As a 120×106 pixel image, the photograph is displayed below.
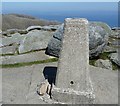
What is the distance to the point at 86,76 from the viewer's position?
9.20m

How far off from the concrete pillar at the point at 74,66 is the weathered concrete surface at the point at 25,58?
4.12m

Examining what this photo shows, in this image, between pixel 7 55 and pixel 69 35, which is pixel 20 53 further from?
pixel 69 35

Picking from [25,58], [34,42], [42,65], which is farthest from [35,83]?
[34,42]

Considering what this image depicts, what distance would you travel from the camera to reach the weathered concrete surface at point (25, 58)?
43.0ft

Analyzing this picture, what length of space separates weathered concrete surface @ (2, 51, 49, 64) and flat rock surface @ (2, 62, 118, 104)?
75 cm

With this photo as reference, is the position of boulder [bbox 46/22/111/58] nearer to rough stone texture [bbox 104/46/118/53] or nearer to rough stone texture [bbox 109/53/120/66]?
rough stone texture [bbox 109/53/120/66]

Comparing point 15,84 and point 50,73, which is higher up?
point 50,73

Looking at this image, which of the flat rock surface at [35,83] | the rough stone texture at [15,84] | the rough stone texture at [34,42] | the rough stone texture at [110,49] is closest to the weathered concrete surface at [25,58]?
the rough stone texture at [34,42]

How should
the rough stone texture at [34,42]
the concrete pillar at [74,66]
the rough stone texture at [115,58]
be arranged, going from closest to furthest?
the concrete pillar at [74,66] < the rough stone texture at [115,58] < the rough stone texture at [34,42]

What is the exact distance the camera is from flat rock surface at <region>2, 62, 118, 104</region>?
957cm

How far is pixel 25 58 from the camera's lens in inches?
526

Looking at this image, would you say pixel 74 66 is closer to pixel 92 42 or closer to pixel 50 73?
pixel 50 73

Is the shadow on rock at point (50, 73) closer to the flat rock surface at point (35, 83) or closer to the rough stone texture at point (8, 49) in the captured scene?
the flat rock surface at point (35, 83)

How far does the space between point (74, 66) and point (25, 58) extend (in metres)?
4.62
